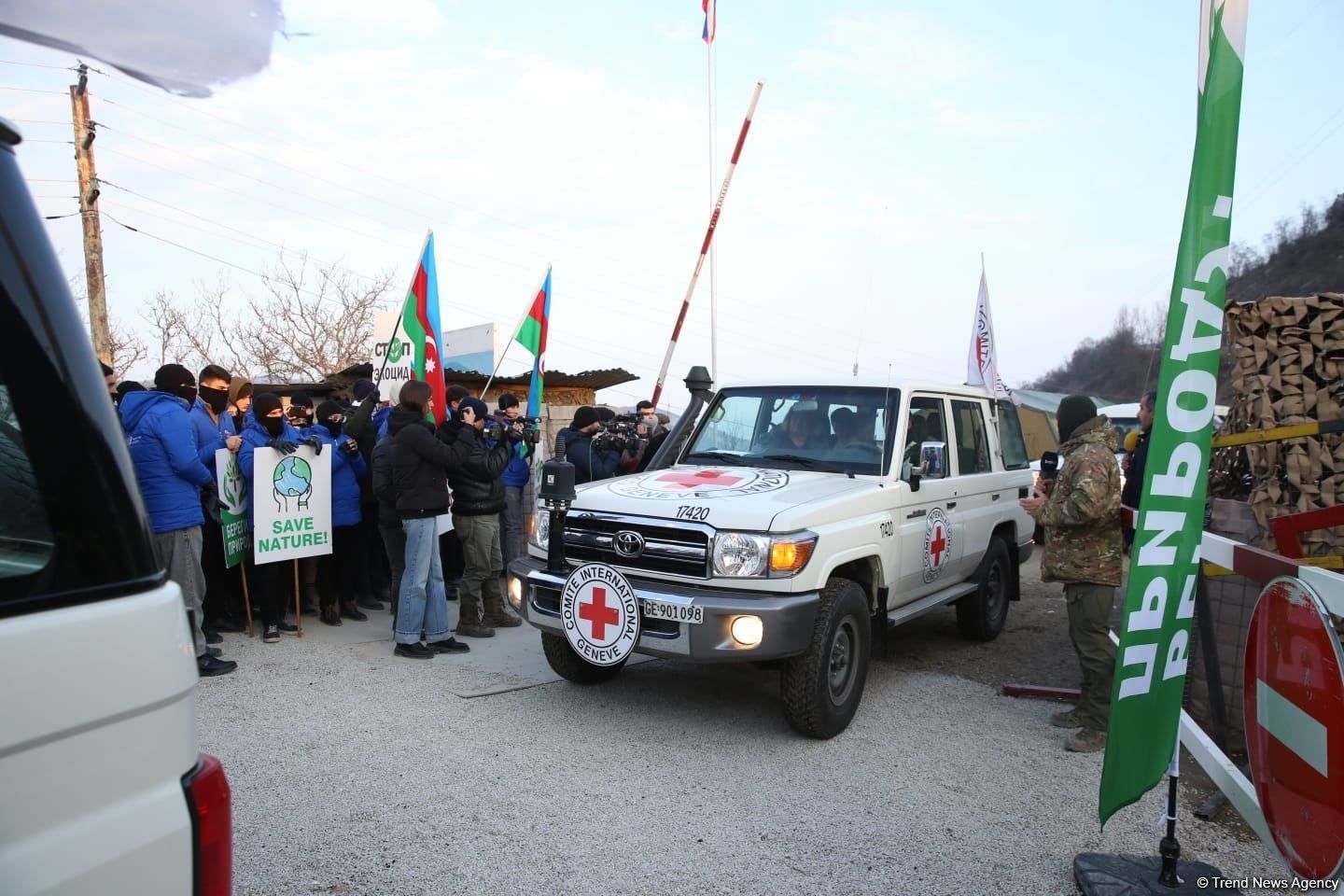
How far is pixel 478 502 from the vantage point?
22.3 ft

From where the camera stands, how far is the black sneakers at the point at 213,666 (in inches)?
233

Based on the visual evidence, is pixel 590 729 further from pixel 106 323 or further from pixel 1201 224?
pixel 106 323

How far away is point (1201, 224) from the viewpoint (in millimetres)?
2863

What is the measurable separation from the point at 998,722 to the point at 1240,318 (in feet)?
9.31

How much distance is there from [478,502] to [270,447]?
170cm

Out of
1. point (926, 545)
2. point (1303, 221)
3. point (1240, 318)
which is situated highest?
point (1303, 221)

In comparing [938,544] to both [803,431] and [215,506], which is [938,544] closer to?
[803,431]

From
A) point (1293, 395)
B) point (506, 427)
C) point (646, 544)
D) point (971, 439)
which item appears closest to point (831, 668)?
point (646, 544)

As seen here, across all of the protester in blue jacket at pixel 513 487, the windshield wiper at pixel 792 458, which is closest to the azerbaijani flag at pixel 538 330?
the protester in blue jacket at pixel 513 487

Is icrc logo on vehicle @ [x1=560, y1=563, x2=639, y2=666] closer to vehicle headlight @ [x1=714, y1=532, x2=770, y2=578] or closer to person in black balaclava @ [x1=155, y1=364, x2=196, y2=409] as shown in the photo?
vehicle headlight @ [x1=714, y1=532, x2=770, y2=578]

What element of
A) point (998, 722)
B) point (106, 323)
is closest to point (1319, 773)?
point (998, 722)

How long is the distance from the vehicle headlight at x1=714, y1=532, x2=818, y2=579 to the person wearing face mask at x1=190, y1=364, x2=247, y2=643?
387cm

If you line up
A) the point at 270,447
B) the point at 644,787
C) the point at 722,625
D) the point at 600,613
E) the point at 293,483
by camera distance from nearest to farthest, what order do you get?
the point at 644,787 < the point at 722,625 < the point at 600,613 < the point at 270,447 < the point at 293,483

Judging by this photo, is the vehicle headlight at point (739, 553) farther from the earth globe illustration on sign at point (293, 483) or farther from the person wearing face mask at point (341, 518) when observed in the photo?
the person wearing face mask at point (341, 518)
